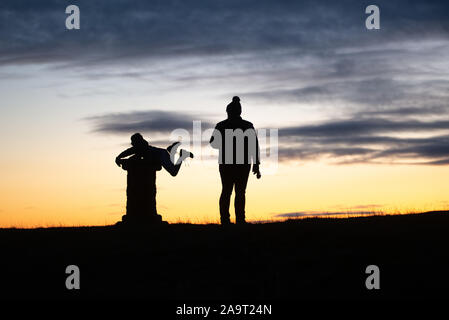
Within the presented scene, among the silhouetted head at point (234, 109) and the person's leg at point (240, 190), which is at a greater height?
the silhouetted head at point (234, 109)

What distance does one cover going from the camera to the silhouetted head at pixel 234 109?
18344mm

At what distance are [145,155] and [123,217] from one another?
1677 mm

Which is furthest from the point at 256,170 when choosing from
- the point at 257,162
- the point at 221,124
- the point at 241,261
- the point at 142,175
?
the point at 241,261

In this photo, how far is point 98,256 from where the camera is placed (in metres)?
15.4

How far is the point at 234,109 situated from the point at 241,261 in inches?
196

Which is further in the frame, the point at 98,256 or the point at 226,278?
the point at 98,256

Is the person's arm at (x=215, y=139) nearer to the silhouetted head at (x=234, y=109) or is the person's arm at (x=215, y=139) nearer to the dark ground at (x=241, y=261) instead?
the silhouetted head at (x=234, y=109)

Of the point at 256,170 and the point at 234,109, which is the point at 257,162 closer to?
the point at 256,170

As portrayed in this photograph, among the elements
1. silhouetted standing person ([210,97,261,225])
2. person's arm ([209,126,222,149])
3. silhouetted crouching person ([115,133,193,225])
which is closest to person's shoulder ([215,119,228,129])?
silhouetted standing person ([210,97,261,225])

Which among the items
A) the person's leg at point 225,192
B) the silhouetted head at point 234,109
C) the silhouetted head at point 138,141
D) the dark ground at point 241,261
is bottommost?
the dark ground at point 241,261

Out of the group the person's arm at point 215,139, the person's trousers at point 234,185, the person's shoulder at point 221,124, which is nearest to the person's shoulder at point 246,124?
the person's shoulder at point 221,124

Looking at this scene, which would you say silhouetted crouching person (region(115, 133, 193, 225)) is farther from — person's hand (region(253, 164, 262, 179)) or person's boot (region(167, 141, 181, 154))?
person's hand (region(253, 164, 262, 179))
